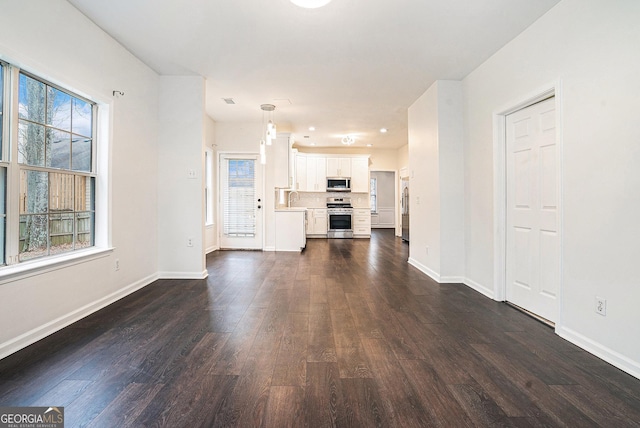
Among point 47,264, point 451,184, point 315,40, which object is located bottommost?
point 47,264

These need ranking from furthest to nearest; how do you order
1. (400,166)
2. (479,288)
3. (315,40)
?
1. (400,166)
2. (479,288)
3. (315,40)

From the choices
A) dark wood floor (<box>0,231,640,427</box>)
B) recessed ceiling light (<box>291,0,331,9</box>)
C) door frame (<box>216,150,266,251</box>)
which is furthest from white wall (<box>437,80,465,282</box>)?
door frame (<box>216,150,266,251</box>)

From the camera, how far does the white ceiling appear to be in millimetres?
2576

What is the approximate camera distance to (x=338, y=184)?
8938 millimetres

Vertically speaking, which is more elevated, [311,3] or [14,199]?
[311,3]

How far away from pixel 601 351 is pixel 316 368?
1.93m

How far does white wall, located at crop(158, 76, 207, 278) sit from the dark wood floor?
1028 millimetres

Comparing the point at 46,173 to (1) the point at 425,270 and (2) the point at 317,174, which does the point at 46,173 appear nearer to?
(1) the point at 425,270

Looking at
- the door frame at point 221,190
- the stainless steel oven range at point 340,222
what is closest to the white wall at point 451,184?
the door frame at point 221,190

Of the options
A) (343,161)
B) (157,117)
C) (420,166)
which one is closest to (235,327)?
(157,117)

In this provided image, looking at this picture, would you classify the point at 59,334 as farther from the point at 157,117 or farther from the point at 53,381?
the point at 157,117

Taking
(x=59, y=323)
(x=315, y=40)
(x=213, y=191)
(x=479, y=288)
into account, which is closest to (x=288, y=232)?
(x=213, y=191)

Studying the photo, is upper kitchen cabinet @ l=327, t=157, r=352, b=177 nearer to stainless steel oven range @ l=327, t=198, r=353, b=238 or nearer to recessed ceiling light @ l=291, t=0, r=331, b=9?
stainless steel oven range @ l=327, t=198, r=353, b=238

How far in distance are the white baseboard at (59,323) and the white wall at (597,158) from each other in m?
3.98
